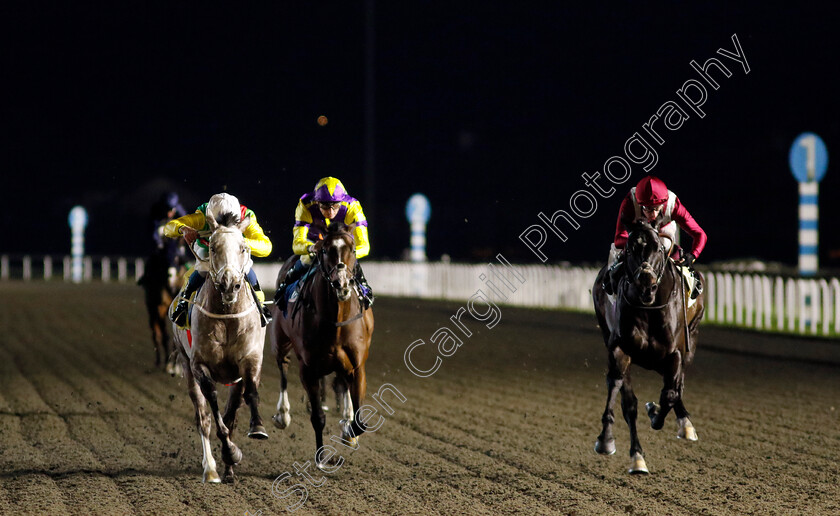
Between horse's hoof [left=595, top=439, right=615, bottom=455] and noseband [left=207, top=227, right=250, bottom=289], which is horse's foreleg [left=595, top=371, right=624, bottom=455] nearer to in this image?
horse's hoof [left=595, top=439, right=615, bottom=455]

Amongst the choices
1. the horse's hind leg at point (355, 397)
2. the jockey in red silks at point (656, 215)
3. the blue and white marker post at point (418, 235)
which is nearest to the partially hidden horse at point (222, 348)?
the horse's hind leg at point (355, 397)

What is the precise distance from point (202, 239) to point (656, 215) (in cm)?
316

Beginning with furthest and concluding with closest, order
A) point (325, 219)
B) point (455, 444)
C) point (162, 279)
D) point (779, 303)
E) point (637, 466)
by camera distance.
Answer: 1. point (779, 303)
2. point (162, 279)
3. point (455, 444)
4. point (325, 219)
5. point (637, 466)

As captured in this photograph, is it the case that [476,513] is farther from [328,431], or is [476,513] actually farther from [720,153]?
[720,153]

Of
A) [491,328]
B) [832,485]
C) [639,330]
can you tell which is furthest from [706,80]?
[491,328]

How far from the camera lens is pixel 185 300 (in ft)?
21.4

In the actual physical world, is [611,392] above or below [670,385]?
below

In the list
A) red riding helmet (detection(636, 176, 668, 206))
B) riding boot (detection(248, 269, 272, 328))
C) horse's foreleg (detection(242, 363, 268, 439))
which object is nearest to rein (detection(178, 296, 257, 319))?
riding boot (detection(248, 269, 272, 328))

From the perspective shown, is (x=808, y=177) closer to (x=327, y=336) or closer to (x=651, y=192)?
(x=651, y=192)

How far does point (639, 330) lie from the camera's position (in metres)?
6.12

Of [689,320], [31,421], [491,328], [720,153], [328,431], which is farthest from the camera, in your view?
[720,153]

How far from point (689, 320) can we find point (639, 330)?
947mm

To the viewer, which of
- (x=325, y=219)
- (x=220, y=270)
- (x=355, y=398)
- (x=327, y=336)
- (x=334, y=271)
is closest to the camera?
(x=220, y=270)

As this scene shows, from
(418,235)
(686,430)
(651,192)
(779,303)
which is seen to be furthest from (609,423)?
(418,235)
